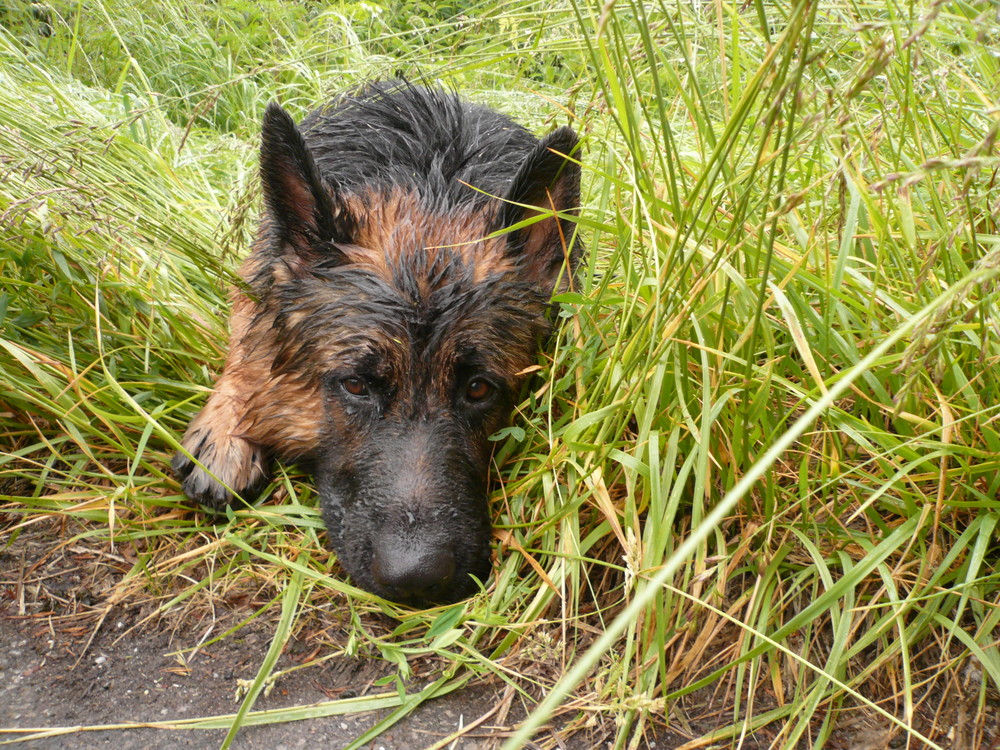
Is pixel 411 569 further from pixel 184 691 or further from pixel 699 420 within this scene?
pixel 699 420

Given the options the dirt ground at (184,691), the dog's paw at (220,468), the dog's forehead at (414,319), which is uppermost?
the dog's forehead at (414,319)

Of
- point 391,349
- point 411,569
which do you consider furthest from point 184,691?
point 391,349

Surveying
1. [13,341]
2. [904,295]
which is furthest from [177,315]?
[904,295]

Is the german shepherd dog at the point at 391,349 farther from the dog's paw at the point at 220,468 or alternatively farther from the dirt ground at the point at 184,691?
the dirt ground at the point at 184,691

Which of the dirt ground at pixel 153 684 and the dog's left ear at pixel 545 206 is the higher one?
the dog's left ear at pixel 545 206

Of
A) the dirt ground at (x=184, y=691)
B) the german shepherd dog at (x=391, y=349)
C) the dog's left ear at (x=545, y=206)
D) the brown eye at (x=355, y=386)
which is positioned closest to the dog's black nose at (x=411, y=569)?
the german shepherd dog at (x=391, y=349)

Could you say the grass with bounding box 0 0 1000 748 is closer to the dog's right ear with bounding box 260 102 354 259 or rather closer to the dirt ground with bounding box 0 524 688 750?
the dirt ground with bounding box 0 524 688 750

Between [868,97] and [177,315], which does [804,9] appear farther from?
[177,315]

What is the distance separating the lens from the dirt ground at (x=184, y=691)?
2311 millimetres

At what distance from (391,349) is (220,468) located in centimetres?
92

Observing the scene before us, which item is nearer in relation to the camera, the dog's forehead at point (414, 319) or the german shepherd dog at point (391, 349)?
the german shepherd dog at point (391, 349)

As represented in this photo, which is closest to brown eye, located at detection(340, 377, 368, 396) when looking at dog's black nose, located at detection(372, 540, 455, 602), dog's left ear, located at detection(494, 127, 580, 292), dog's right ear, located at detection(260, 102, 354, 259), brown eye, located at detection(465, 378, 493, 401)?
brown eye, located at detection(465, 378, 493, 401)

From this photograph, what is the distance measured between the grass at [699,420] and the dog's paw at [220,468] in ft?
0.26

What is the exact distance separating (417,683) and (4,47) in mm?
4954
